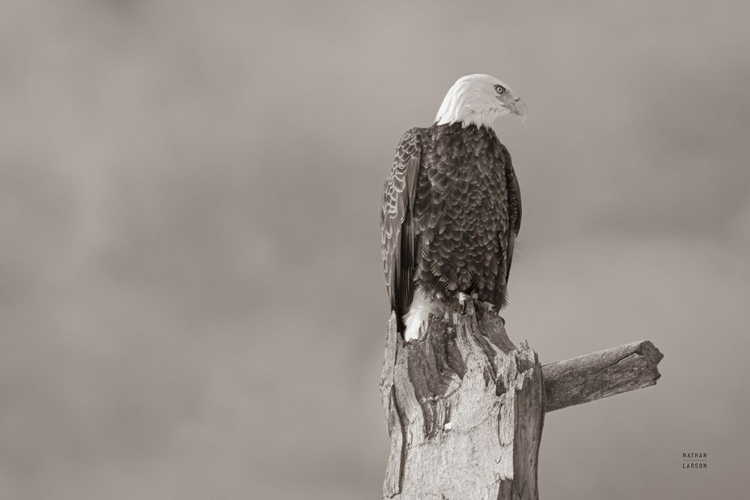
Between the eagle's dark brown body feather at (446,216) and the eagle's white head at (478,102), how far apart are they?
131mm

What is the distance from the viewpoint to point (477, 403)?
17.8 ft

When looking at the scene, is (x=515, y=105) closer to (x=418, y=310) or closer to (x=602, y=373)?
(x=418, y=310)

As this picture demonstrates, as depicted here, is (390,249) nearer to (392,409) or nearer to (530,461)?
(392,409)

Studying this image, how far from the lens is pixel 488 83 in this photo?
8398 millimetres

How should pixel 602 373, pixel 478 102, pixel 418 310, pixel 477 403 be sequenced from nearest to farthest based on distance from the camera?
pixel 477 403 < pixel 602 373 < pixel 418 310 < pixel 478 102

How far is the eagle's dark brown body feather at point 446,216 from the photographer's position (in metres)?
7.81

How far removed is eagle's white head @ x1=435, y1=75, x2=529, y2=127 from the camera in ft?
27.0

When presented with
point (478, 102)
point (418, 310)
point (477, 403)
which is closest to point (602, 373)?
point (477, 403)

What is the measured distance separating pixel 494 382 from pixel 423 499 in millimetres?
866

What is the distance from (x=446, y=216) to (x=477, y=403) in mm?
2708

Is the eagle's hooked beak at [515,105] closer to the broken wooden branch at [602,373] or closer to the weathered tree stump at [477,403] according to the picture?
the weathered tree stump at [477,403]

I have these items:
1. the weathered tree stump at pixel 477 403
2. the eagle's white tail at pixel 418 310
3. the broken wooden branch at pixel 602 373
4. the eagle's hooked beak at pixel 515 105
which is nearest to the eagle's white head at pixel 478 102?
the eagle's hooked beak at pixel 515 105

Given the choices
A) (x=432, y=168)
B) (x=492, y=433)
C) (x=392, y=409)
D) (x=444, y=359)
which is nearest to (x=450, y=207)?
(x=432, y=168)

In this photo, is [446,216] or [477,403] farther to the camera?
[446,216]
